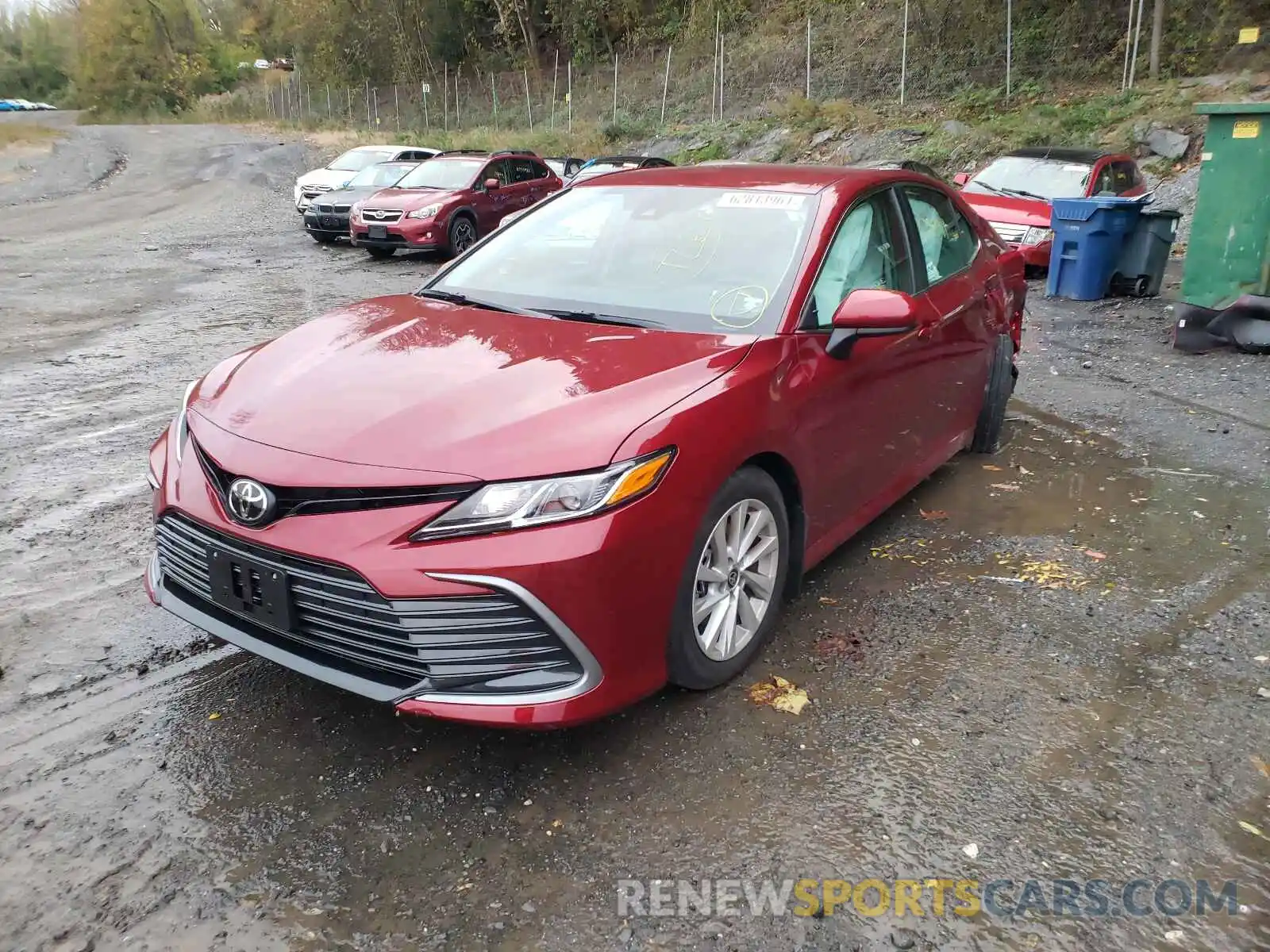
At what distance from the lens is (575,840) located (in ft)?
8.75

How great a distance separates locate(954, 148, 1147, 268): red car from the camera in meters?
11.8

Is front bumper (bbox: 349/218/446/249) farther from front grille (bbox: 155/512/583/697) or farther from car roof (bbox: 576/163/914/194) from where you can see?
front grille (bbox: 155/512/583/697)

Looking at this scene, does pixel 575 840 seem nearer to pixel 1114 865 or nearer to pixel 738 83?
pixel 1114 865

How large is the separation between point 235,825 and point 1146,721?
2.80 metres

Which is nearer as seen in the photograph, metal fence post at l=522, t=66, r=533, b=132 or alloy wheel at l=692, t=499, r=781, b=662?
alloy wheel at l=692, t=499, r=781, b=662

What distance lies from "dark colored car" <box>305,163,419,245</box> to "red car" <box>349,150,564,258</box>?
0.79 metres

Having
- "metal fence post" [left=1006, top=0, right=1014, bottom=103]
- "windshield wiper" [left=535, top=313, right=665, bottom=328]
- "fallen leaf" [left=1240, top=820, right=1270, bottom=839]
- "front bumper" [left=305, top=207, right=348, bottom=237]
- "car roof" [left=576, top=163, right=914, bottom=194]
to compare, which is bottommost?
"front bumper" [left=305, top=207, right=348, bottom=237]

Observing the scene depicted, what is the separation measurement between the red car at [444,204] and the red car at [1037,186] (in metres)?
6.44

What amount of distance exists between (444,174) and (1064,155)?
359 inches

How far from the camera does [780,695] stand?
3.35 meters

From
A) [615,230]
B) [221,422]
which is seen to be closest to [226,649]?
[221,422]

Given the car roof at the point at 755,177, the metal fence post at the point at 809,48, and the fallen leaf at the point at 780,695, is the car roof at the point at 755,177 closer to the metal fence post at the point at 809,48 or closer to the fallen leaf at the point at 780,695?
the fallen leaf at the point at 780,695

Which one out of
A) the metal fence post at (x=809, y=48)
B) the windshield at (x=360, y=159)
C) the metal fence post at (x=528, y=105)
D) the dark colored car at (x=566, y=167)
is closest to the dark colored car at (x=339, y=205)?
the windshield at (x=360, y=159)

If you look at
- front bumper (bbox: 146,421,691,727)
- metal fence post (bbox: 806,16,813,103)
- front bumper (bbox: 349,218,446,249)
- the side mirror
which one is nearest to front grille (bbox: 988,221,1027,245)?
front bumper (bbox: 349,218,446,249)
